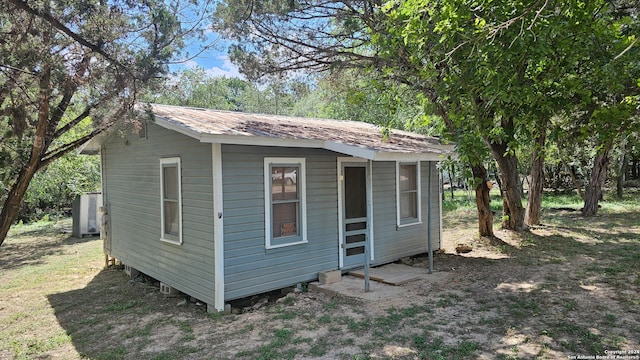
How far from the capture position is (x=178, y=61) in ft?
18.2

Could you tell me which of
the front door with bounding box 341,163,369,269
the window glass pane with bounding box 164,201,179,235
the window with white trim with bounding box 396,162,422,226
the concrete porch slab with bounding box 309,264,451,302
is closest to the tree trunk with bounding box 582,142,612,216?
the window with white trim with bounding box 396,162,422,226

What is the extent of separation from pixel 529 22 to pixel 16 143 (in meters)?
7.34

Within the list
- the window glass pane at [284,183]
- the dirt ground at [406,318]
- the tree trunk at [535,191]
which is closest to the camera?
the dirt ground at [406,318]

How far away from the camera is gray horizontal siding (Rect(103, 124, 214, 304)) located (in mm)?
6016

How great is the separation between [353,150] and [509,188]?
Answer: 19.1 ft

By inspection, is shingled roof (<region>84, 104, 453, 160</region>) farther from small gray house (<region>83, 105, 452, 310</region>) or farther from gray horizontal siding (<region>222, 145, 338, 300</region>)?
gray horizontal siding (<region>222, 145, 338, 300</region>)

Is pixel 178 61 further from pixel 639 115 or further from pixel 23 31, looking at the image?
pixel 639 115

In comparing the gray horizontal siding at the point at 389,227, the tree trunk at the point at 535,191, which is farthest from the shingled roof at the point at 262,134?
the tree trunk at the point at 535,191

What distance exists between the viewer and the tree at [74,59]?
15.6 ft

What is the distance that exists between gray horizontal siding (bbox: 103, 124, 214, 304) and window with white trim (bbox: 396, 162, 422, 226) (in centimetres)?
388

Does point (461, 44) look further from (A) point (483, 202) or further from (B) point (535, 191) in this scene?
(B) point (535, 191)

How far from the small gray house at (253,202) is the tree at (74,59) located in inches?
34.7

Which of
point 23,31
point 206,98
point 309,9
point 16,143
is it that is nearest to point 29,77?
point 23,31

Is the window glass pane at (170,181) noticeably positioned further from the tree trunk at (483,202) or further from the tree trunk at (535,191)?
the tree trunk at (535,191)
